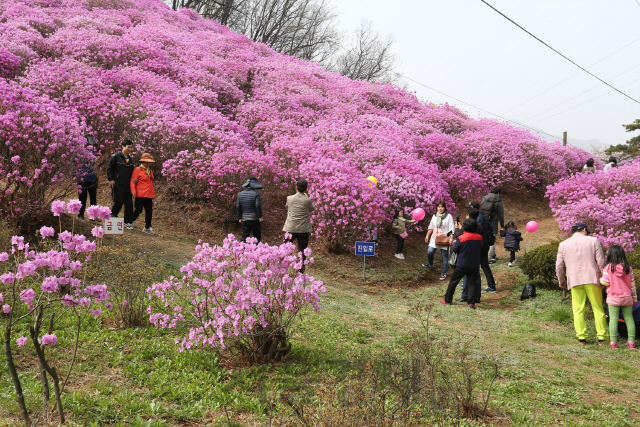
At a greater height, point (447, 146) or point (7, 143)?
point (447, 146)

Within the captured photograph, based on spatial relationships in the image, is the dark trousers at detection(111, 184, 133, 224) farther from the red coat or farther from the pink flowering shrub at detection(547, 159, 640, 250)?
the pink flowering shrub at detection(547, 159, 640, 250)

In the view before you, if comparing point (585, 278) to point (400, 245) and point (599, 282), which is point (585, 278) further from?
point (400, 245)

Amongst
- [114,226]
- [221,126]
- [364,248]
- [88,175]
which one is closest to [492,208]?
[364,248]

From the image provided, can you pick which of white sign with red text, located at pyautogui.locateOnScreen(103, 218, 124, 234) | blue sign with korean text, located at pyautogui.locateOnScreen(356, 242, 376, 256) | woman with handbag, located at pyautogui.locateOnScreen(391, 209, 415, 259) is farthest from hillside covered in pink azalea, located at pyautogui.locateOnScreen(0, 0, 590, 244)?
white sign with red text, located at pyautogui.locateOnScreen(103, 218, 124, 234)

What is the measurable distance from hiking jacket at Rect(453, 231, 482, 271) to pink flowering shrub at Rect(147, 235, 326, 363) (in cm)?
420

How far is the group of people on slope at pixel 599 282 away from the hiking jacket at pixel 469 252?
1519mm

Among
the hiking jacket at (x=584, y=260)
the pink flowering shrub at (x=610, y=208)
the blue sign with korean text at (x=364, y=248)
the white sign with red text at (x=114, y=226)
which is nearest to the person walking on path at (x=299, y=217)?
the blue sign with korean text at (x=364, y=248)

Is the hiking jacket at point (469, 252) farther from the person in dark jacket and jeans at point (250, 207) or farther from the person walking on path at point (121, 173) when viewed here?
the person walking on path at point (121, 173)

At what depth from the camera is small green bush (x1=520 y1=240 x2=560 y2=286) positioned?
Result: 8.12 metres

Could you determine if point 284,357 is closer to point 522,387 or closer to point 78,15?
point 522,387

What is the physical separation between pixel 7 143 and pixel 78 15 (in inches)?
539

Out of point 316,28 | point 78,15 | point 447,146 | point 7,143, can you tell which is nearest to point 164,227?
point 7,143

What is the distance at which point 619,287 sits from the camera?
5.52m

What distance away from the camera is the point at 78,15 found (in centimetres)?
1691
